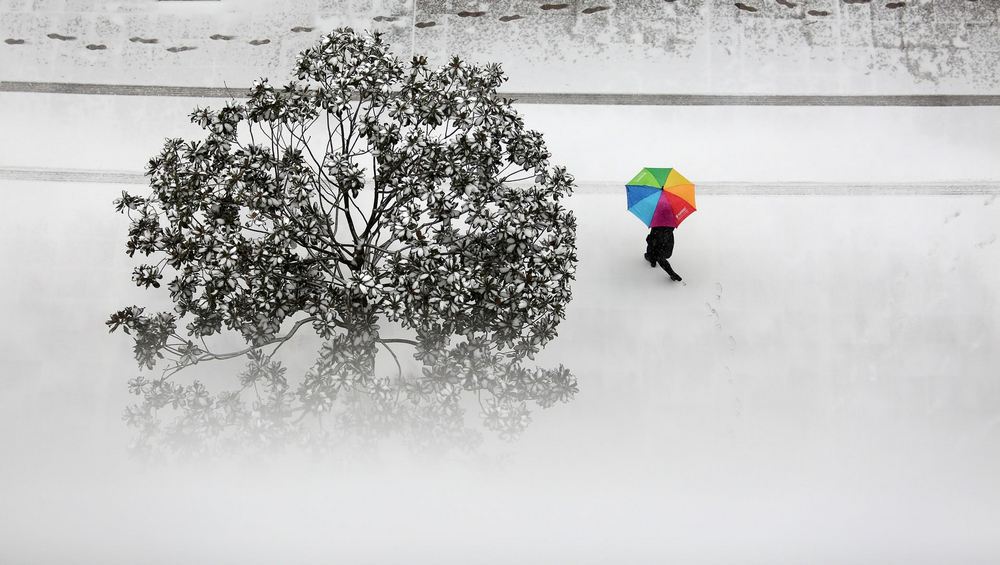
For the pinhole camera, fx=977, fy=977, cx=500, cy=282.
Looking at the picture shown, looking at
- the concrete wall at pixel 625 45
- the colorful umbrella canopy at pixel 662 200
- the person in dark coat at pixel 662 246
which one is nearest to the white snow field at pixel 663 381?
the person in dark coat at pixel 662 246

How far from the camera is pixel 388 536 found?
7.03 meters

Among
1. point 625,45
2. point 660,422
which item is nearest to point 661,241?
point 660,422

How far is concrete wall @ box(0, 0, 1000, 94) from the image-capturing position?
10.5 metres

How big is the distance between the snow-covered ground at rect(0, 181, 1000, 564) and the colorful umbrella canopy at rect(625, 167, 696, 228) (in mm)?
1067

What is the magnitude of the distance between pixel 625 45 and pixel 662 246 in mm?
2986

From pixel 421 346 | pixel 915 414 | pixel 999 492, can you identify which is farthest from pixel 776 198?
pixel 421 346

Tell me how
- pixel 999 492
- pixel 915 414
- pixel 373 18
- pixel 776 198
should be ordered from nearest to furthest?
pixel 999 492
pixel 915 414
pixel 776 198
pixel 373 18

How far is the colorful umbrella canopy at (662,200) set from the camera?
26.3 ft

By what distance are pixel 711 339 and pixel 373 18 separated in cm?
514

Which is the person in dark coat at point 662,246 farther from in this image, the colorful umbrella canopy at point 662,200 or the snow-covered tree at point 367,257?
the snow-covered tree at point 367,257

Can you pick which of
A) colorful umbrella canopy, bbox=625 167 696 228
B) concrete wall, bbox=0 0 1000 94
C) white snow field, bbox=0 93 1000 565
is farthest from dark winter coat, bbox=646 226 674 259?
concrete wall, bbox=0 0 1000 94

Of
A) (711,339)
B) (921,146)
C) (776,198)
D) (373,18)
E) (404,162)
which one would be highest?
(373,18)

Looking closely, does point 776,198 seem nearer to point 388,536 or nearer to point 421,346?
point 421,346

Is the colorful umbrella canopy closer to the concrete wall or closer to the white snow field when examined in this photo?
the white snow field
